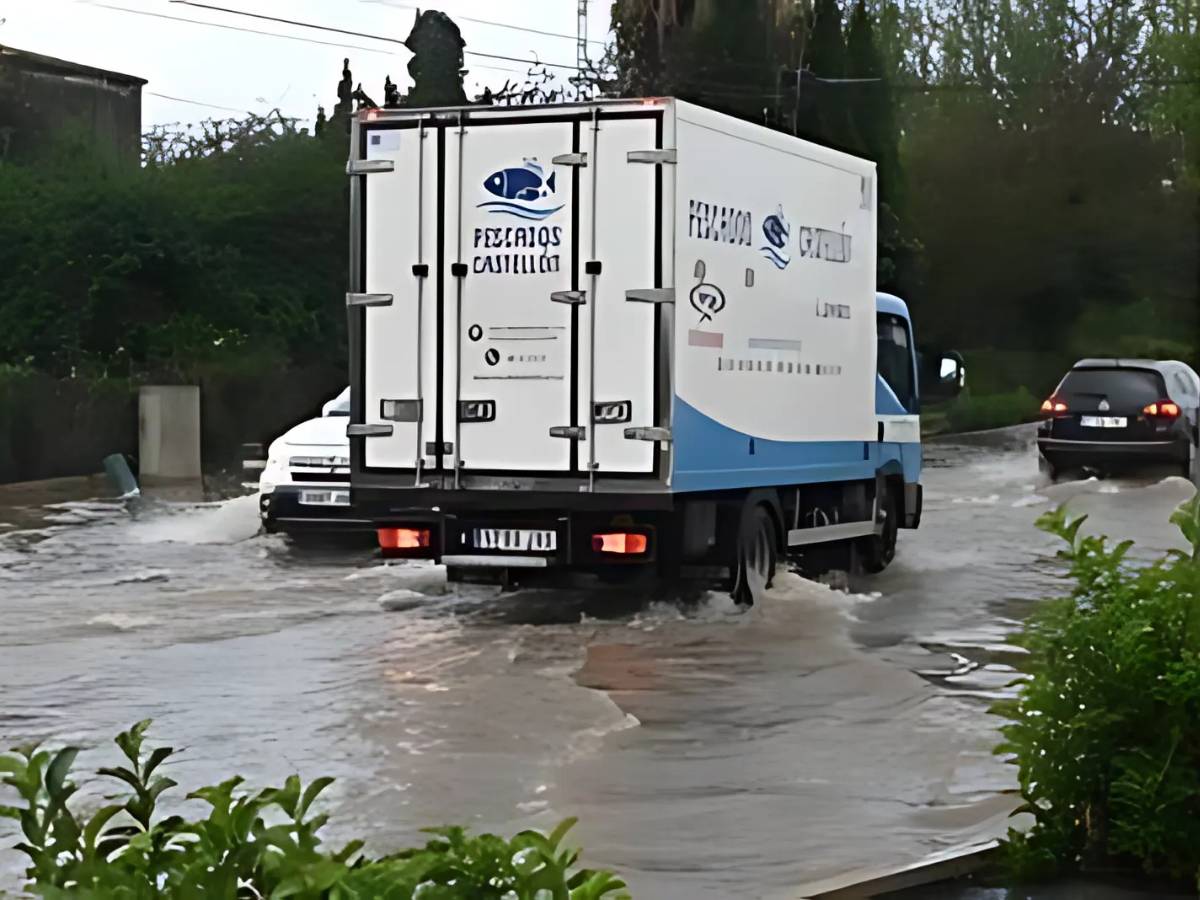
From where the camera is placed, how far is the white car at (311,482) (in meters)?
18.6

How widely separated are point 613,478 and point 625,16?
3324cm

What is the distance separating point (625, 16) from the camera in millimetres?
45312

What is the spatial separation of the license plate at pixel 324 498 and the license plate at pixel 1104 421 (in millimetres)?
14232

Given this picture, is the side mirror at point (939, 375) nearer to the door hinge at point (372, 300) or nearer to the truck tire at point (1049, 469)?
the door hinge at point (372, 300)

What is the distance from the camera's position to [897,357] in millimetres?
18297

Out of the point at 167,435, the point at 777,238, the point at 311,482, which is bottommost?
the point at 311,482

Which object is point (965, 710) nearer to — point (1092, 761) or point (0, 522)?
point (1092, 761)

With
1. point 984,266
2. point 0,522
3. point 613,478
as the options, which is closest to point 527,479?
point 613,478

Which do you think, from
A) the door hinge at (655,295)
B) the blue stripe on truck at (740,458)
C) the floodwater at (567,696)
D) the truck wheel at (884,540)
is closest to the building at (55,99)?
the truck wheel at (884,540)

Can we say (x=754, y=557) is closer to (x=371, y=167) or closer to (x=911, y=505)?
(x=371, y=167)

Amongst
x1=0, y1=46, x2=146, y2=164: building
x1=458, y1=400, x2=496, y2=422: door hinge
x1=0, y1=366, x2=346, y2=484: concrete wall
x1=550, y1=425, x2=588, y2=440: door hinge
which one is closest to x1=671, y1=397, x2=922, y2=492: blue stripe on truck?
x1=550, y1=425, x2=588, y2=440: door hinge

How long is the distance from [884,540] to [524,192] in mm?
5726

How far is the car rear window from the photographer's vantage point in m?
29.7

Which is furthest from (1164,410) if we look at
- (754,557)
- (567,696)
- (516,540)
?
(567,696)
